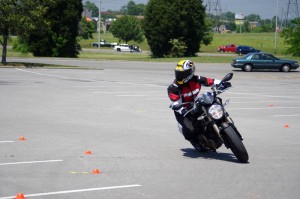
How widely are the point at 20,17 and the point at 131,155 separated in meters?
33.8

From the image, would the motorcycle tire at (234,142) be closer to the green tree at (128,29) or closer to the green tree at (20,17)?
the green tree at (20,17)

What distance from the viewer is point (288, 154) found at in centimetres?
1047

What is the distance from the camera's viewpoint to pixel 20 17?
41875 mm

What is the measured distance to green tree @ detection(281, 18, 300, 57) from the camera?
216 ft

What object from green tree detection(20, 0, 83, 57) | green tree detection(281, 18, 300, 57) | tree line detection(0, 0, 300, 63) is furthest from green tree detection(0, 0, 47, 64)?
green tree detection(281, 18, 300, 57)

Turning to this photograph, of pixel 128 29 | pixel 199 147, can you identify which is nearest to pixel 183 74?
pixel 199 147

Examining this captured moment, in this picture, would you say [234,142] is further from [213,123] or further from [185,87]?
[185,87]

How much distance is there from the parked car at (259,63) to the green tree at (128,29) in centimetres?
8184

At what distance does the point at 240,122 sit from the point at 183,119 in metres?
5.79

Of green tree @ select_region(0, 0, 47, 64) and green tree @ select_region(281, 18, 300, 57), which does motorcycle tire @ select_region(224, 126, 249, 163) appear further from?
green tree @ select_region(281, 18, 300, 57)

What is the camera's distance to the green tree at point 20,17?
135ft

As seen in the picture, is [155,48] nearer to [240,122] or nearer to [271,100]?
[271,100]

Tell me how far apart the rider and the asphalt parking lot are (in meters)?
0.54

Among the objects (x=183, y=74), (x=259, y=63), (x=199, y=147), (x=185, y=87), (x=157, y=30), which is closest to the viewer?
(x=183, y=74)
